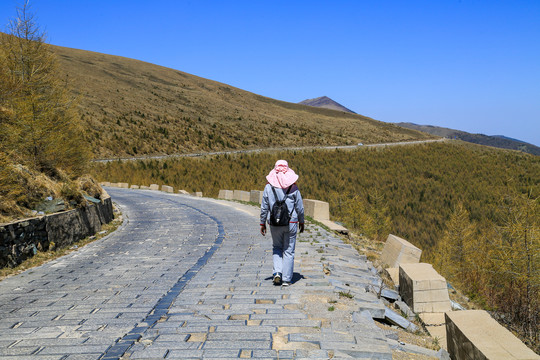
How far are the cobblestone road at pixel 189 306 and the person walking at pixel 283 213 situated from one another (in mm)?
323

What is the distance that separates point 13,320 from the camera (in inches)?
209

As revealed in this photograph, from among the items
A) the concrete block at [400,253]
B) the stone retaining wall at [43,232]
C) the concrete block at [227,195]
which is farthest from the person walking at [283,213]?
the concrete block at [227,195]

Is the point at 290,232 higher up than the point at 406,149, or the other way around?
the point at 406,149

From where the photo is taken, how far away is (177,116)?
274 ft

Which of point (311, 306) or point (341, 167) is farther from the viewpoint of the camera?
point (341, 167)

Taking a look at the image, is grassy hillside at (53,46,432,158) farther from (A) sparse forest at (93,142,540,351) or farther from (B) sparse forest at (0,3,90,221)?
(B) sparse forest at (0,3,90,221)

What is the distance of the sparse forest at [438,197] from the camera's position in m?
9.50

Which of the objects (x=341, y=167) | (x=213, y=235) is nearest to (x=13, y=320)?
(x=213, y=235)

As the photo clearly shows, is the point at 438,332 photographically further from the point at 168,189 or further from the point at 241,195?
the point at 168,189

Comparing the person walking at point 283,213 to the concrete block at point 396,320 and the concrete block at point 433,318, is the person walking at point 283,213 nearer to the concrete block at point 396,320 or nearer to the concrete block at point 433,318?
the concrete block at point 396,320

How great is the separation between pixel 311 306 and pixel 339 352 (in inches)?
57.0

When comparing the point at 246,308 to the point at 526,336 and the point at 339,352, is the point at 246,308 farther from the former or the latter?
the point at 526,336

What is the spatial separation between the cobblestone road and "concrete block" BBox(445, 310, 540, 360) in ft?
2.86

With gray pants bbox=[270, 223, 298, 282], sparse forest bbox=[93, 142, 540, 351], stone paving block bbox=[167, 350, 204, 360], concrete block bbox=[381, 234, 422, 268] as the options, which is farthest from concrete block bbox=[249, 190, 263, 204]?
stone paving block bbox=[167, 350, 204, 360]
